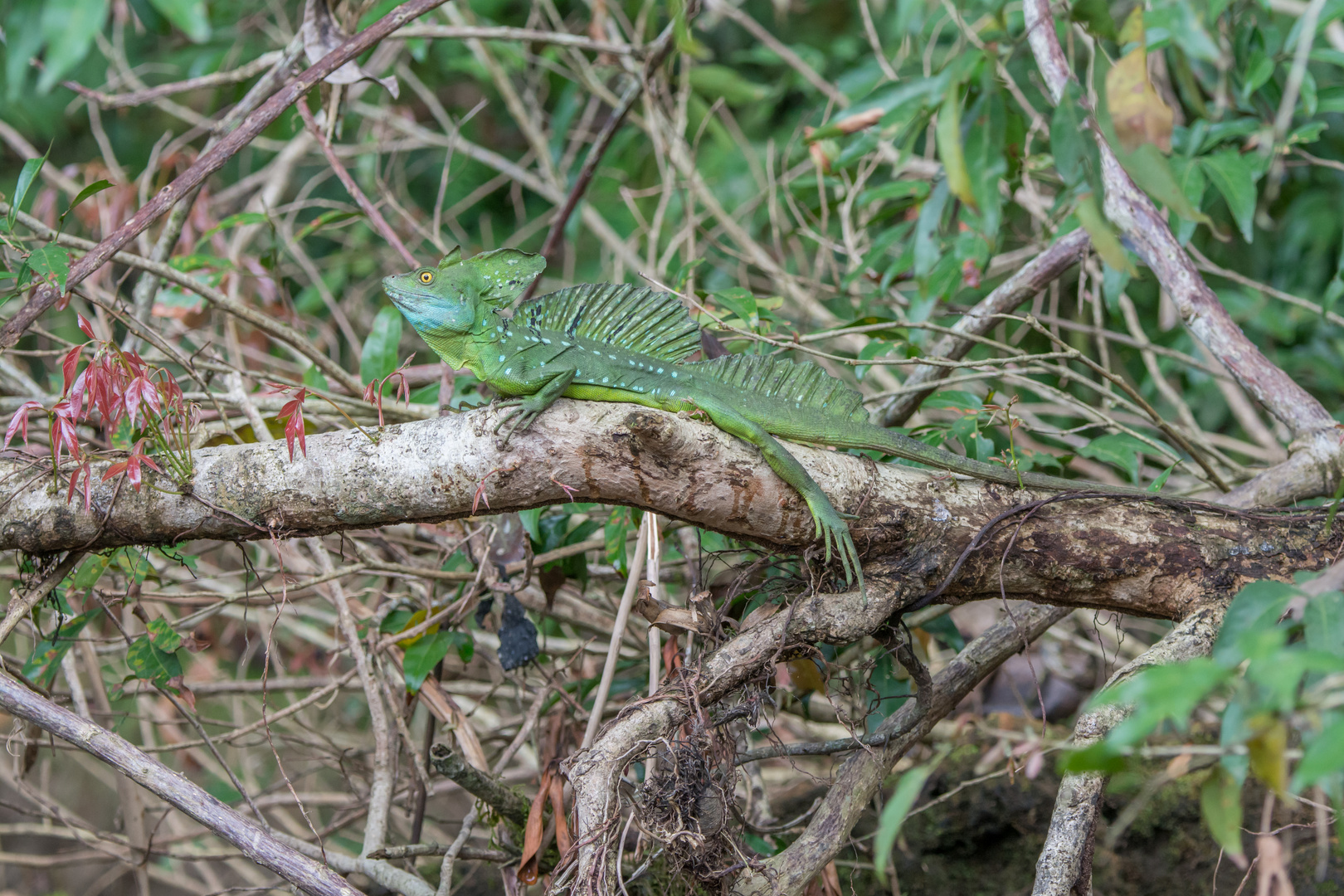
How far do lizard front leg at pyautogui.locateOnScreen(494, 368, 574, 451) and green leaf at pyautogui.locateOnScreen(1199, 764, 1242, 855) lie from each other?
1629mm

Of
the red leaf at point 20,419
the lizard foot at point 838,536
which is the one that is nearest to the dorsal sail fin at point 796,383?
the lizard foot at point 838,536

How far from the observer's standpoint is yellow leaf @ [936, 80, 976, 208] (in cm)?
171

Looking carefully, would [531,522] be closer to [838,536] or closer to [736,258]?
[838,536]

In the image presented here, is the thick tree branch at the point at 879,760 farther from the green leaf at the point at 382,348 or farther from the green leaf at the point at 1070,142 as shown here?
the green leaf at the point at 382,348

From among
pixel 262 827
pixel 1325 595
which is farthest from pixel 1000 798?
pixel 262 827

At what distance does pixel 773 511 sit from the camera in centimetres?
257

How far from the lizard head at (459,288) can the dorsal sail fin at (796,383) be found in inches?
30.4

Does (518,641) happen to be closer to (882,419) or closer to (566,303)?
(566,303)

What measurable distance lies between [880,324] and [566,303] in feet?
3.93

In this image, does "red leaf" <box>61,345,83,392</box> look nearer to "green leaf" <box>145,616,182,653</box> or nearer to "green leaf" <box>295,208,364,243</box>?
"green leaf" <box>145,616,182,653</box>

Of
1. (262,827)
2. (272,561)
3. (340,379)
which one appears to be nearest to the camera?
→ (262,827)

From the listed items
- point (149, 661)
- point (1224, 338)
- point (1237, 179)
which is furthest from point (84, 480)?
point (1237, 179)

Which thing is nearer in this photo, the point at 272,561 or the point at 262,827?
the point at 262,827

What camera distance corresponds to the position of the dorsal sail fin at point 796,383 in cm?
293
